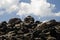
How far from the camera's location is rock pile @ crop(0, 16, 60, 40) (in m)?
151

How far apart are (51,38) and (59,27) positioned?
25.1 meters

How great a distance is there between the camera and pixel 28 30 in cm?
17075

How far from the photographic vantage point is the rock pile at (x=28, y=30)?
151 meters

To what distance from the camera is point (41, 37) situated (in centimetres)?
14825

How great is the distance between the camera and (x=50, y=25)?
16738 centimetres

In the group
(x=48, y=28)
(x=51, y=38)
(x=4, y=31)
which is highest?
(x=4, y=31)

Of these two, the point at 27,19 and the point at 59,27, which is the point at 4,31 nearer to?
the point at 27,19

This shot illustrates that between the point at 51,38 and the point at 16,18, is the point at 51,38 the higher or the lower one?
the lower one

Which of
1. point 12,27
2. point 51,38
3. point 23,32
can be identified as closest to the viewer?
point 51,38

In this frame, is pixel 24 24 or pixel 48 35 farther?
pixel 24 24

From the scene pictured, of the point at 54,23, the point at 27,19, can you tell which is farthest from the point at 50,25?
the point at 27,19

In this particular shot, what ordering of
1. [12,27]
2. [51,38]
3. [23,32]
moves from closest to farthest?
[51,38] → [23,32] → [12,27]

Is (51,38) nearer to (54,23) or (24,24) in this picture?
(54,23)

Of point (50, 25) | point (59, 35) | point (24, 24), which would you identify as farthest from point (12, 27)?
point (59, 35)
